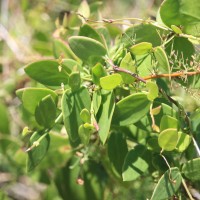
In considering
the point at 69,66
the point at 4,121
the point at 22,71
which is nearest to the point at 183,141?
the point at 69,66

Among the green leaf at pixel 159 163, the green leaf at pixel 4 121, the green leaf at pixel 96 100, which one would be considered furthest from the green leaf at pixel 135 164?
the green leaf at pixel 4 121

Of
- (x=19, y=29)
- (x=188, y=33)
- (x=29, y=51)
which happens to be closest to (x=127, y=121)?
(x=188, y=33)

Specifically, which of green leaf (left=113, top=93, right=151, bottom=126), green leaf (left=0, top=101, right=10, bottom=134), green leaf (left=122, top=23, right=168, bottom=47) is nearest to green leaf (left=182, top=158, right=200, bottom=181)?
green leaf (left=113, top=93, right=151, bottom=126)

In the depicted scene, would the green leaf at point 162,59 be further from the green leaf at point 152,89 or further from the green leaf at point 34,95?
the green leaf at point 34,95

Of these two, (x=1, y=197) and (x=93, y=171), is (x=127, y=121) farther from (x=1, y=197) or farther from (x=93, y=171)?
(x=1, y=197)

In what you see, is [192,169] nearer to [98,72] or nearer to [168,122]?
[168,122]

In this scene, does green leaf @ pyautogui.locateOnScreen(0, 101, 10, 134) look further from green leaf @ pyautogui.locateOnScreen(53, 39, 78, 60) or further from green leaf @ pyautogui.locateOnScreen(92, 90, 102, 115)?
green leaf @ pyautogui.locateOnScreen(92, 90, 102, 115)
